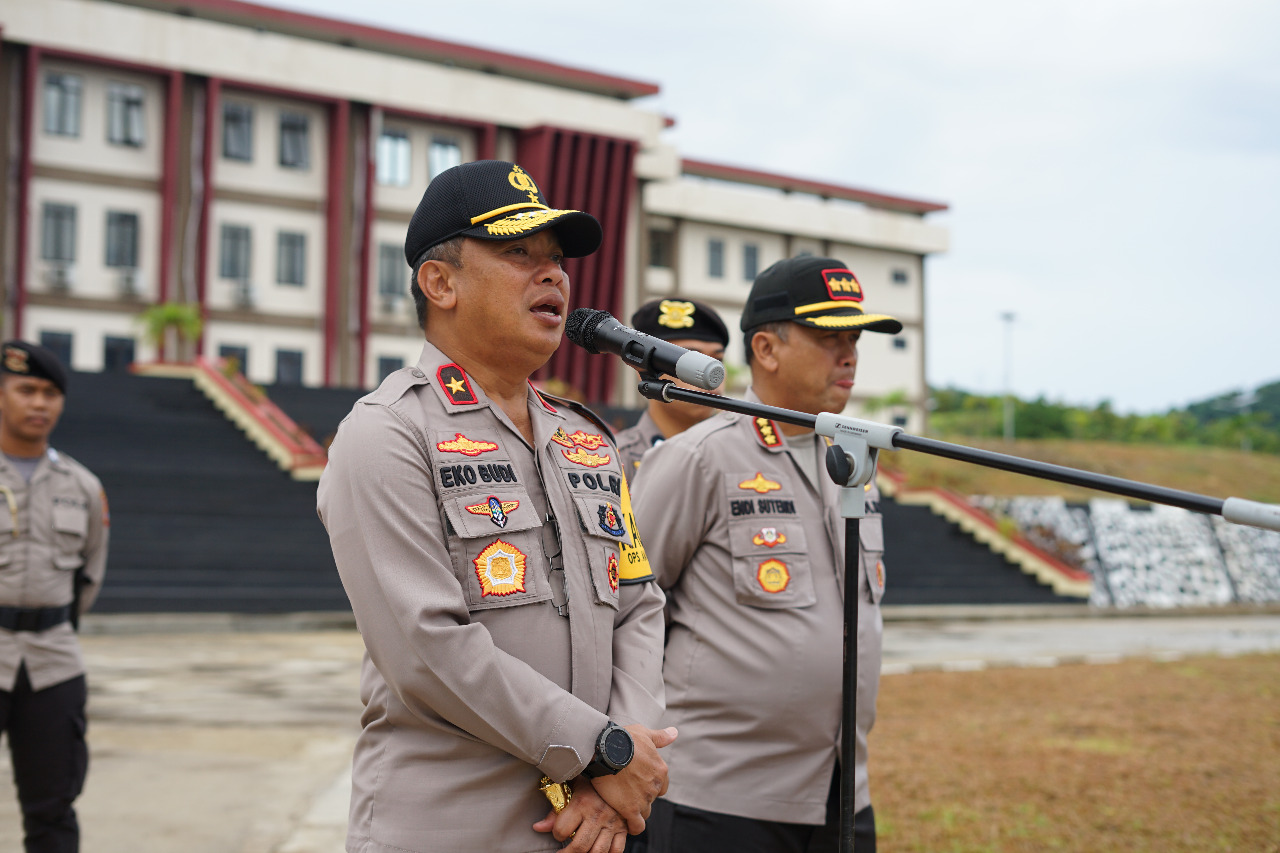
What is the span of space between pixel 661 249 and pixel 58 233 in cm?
2026

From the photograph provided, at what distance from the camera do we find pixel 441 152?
Result: 3494 cm

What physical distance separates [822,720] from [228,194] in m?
32.1

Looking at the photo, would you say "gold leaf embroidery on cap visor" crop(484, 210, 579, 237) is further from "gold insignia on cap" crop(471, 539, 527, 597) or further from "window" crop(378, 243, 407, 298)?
"window" crop(378, 243, 407, 298)

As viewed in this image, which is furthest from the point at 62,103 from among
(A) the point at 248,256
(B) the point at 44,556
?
(B) the point at 44,556

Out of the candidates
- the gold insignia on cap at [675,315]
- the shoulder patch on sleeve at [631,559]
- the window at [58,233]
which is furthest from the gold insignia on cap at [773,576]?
the window at [58,233]

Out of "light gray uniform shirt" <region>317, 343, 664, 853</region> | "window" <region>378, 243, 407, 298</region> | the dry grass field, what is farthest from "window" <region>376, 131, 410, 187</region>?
"light gray uniform shirt" <region>317, 343, 664, 853</region>

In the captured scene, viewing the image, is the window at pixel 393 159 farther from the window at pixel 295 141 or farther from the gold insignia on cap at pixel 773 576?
the gold insignia on cap at pixel 773 576

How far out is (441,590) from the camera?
205 centimetres

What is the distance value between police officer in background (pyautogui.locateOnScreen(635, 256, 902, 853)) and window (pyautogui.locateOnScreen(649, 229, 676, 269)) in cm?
3970

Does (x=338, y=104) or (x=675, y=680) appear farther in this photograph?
(x=338, y=104)

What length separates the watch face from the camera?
6.81 feet

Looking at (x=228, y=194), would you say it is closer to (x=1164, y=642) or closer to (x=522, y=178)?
(x=1164, y=642)

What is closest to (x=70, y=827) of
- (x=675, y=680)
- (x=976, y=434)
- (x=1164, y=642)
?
(x=675, y=680)

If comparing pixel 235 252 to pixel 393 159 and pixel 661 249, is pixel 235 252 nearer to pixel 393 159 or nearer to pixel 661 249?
pixel 393 159
